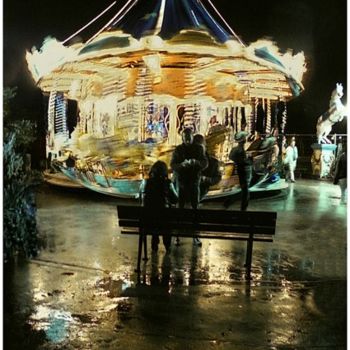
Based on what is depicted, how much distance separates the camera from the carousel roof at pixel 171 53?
479 cm

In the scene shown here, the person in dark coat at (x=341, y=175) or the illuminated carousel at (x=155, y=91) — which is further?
the illuminated carousel at (x=155, y=91)

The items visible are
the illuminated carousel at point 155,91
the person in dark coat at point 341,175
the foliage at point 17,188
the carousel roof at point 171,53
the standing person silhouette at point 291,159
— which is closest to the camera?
the foliage at point 17,188

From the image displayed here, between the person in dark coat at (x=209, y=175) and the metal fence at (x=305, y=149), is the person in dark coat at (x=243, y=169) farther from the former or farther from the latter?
the metal fence at (x=305, y=149)

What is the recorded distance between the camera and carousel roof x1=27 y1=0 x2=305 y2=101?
4789mm

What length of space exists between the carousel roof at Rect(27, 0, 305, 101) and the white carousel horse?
37 cm

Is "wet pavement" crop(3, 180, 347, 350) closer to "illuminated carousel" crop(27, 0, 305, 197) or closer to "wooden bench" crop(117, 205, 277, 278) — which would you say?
"wooden bench" crop(117, 205, 277, 278)

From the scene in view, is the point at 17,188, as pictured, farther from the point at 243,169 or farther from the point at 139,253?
the point at 243,169

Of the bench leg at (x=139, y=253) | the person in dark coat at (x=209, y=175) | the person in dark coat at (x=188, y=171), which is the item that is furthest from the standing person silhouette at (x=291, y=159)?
the bench leg at (x=139, y=253)

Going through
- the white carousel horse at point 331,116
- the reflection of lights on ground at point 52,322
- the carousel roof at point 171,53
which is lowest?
the reflection of lights on ground at point 52,322

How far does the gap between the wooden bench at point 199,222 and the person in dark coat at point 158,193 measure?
0.07 metres

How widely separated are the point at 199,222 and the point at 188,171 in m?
0.49

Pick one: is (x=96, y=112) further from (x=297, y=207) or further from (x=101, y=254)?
(x=297, y=207)

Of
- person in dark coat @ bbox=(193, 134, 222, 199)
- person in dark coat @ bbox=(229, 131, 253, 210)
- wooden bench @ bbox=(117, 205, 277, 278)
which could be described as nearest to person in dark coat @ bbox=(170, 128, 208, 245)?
person in dark coat @ bbox=(193, 134, 222, 199)

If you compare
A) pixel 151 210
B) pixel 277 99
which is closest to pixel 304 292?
pixel 151 210
